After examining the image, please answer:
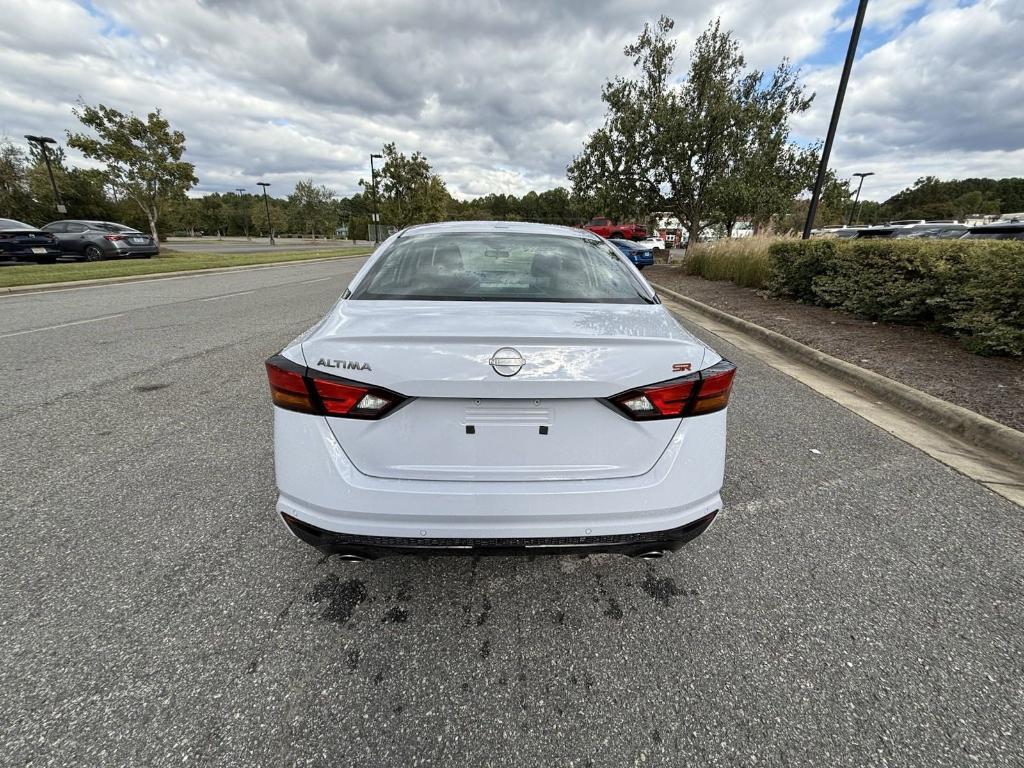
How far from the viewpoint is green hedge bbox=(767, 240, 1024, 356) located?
180 inches

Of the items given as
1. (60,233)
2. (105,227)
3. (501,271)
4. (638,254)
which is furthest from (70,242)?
(501,271)

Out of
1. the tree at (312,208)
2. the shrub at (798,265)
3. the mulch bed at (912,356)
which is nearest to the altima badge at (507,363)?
the mulch bed at (912,356)

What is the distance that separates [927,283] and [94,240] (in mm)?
23902

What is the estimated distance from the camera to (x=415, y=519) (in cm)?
148

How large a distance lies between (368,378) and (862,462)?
10.7 ft

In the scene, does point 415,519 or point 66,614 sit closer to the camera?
point 415,519

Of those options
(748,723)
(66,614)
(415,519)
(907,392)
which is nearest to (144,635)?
(66,614)

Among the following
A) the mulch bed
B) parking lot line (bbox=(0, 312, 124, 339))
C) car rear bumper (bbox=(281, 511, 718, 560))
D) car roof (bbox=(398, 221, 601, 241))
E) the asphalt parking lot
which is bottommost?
the asphalt parking lot

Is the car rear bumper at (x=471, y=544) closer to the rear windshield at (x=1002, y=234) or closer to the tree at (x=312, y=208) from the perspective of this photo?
the rear windshield at (x=1002, y=234)

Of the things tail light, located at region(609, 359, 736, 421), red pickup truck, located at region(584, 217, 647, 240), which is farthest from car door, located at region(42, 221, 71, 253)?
tail light, located at region(609, 359, 736, 421)

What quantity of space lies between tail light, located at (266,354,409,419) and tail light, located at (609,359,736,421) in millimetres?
755

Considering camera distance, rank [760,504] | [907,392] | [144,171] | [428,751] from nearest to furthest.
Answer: [428,751] < [760,504] < [907,392] < [144,171]

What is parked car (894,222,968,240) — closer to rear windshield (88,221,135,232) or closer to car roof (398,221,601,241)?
car roof (398,221,601,241)

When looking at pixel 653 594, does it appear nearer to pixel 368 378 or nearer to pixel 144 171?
pixel 368 378
